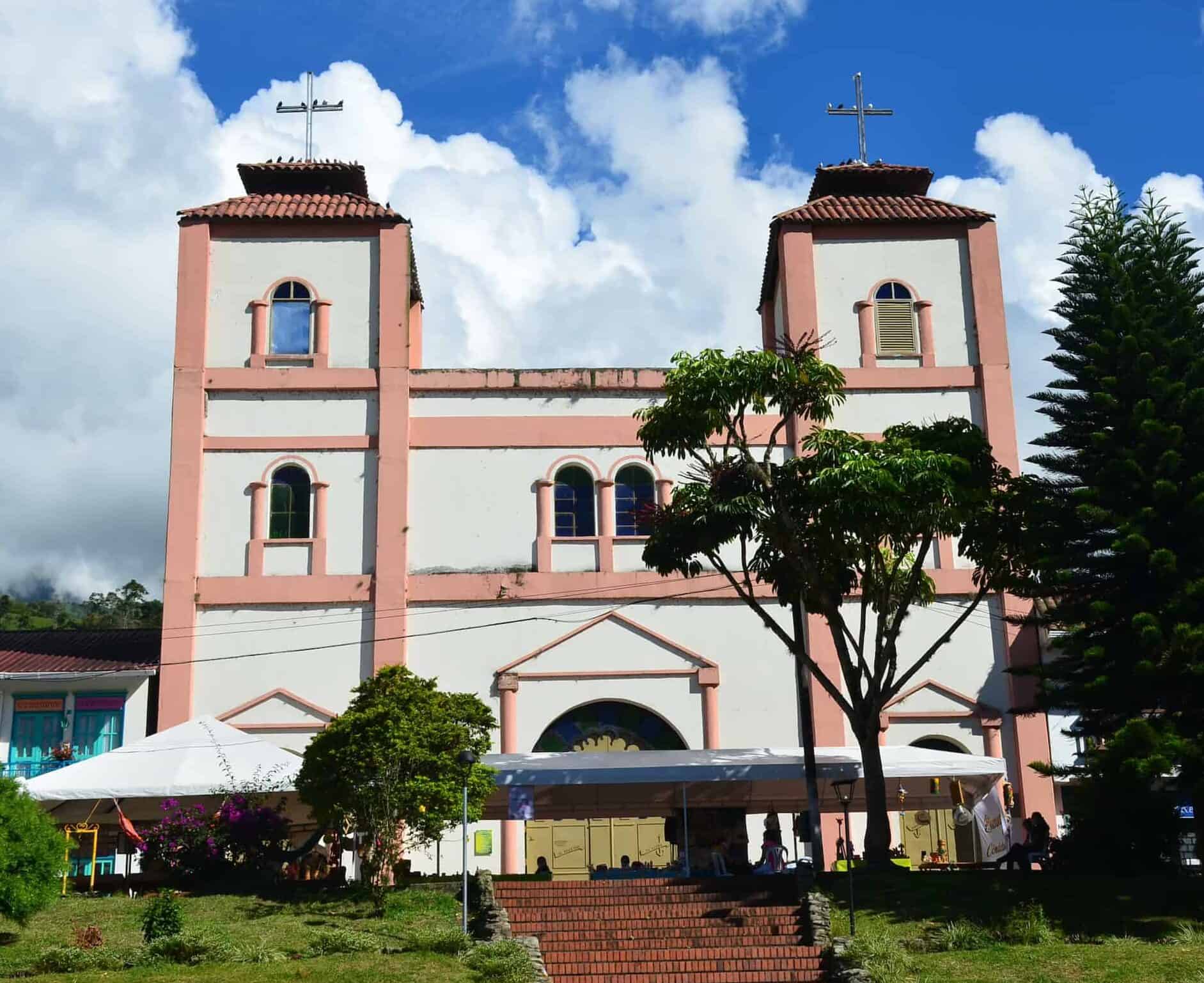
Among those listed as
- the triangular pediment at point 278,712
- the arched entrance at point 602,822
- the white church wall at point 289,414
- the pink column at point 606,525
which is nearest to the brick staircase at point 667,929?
the arched entrance at point 602,822

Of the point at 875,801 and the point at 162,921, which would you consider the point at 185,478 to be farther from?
the point at 875,801

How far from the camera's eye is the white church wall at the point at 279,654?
76.9 ft

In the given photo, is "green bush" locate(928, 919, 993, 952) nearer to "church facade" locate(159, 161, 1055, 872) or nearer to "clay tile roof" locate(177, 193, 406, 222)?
"church facade" locate(159, 161, 1055, 872)

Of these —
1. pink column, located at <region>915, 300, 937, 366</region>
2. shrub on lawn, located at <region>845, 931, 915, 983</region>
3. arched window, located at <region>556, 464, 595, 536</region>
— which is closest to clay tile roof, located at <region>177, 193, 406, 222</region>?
arched window, located at <region>556, 464, 595, 536</region>

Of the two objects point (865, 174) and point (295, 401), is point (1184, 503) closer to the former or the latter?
point (865, 174)

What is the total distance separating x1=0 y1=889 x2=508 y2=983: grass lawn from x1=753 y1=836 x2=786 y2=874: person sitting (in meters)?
4.63

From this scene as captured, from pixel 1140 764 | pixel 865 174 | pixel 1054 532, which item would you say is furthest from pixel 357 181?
pixel 1140 764

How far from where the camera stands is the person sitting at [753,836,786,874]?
18922mm

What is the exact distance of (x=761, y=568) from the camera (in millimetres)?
18547

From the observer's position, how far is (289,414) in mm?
25000

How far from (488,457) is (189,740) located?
7987 mm

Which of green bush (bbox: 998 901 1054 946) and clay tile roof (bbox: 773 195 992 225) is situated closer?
green bush (bbox: 998 901 1054 946)

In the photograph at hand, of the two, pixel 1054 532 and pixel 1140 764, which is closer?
pixel 1140 764

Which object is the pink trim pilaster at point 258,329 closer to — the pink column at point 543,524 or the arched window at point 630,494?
the pink column at point 543,524
